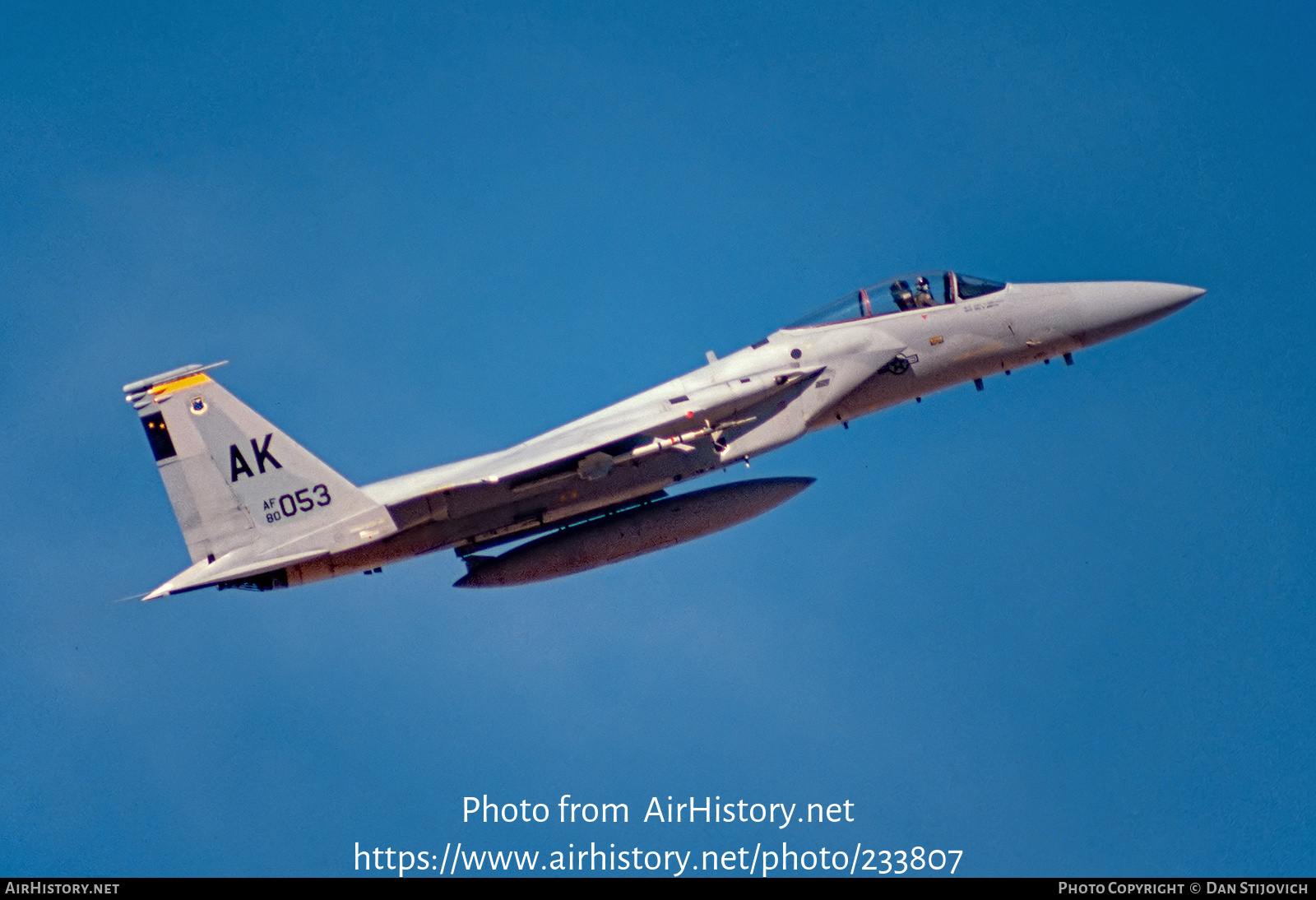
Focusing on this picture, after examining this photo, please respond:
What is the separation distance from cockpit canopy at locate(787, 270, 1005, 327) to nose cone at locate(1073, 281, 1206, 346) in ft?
4.60

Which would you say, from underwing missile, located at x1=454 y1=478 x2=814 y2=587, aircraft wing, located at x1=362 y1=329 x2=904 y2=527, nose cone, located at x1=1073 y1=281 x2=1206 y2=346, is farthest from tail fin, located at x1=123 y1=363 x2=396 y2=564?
nose cone, located at x1=1073 y1=281 x2=1206 y2=346

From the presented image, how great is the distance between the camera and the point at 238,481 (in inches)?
927

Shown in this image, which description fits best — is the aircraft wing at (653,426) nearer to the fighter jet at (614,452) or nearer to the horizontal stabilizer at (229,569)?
the fighter jet at (614,452)

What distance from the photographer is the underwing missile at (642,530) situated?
24391mm

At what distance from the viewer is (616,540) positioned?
80.0 ft

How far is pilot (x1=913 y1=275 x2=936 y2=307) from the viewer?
25.0 metres

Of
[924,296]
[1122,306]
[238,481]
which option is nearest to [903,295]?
[924,296]

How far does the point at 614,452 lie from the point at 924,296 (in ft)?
18.8

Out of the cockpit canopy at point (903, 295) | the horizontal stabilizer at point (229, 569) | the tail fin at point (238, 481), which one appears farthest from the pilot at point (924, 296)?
the horizontal stabilizer at point (229, 569)

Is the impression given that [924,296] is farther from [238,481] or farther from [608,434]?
[238,481]
